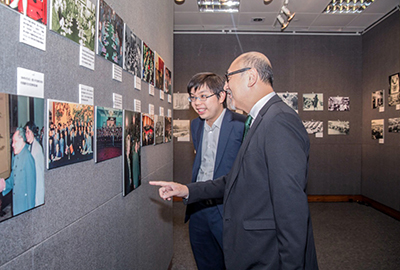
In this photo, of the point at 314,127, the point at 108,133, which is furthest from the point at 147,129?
the point at 314,127

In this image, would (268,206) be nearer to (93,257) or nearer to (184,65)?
(93,257)

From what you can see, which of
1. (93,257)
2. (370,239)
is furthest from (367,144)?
(93,257)

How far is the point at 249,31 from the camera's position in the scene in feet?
20.9

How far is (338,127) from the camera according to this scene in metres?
6.39

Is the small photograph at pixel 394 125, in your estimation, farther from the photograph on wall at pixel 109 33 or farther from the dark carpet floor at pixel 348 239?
the photograph on wall at pixel 109 33

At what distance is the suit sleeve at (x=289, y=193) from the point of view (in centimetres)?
113

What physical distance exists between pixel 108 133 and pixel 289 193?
916 mm

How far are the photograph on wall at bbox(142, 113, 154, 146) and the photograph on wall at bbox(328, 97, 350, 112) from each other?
522 centimetres

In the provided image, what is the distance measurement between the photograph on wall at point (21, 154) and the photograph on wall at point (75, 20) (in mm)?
297

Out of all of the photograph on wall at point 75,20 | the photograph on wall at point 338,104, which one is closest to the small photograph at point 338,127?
the photograph on wall at point 338,104

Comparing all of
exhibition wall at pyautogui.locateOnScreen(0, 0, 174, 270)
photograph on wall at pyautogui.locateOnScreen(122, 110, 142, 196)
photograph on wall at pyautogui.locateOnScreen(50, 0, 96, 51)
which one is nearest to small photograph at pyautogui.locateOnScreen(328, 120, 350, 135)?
exhibition wall at pyautogui.locateOnScreen(0, 0, 174, 270)

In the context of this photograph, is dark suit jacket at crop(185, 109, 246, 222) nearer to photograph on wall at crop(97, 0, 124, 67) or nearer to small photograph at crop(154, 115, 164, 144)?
small photograph at crop(154, 115, 164, 144)

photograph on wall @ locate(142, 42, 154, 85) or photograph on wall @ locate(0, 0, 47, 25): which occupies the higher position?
photograph on wall @ locate(142, 42, 154, 85)

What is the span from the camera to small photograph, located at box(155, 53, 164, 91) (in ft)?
8.30
